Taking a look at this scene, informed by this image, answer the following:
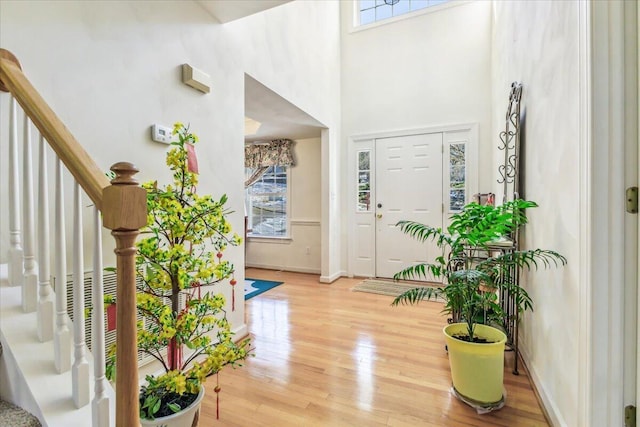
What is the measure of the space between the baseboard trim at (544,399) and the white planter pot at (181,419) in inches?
60.8

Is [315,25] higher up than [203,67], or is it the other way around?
[315,25]

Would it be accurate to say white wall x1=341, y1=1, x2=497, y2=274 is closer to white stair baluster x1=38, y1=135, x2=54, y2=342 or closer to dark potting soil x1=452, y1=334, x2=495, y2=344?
dark potting soil x1=452, y1=334, x2=495, y2=344

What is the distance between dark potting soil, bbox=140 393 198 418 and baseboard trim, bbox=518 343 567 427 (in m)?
1.57

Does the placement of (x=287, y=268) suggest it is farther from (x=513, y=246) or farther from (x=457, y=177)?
(x=513, y=246)

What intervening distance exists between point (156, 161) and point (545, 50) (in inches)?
86.9

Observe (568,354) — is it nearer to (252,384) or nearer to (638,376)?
(638,376)

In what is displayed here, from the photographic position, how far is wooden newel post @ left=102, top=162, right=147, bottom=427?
0.71m

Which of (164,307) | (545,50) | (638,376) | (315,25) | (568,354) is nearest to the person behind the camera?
(638,376)

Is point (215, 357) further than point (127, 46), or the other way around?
point (127, 46)

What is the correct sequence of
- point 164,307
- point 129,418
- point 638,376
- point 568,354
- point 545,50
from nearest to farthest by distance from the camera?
point 129,418 < point 638,376 < point 164,307 < point 568,354 < point 545,50

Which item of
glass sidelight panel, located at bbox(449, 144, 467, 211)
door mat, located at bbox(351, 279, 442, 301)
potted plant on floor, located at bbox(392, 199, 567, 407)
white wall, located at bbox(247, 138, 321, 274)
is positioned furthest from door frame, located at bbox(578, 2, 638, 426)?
white wall, located at bbox(247, 138, 321, 274)

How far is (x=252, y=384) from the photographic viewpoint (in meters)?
1.75

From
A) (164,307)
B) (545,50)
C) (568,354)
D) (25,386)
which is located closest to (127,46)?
(164,307)

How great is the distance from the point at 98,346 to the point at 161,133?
123 cm
